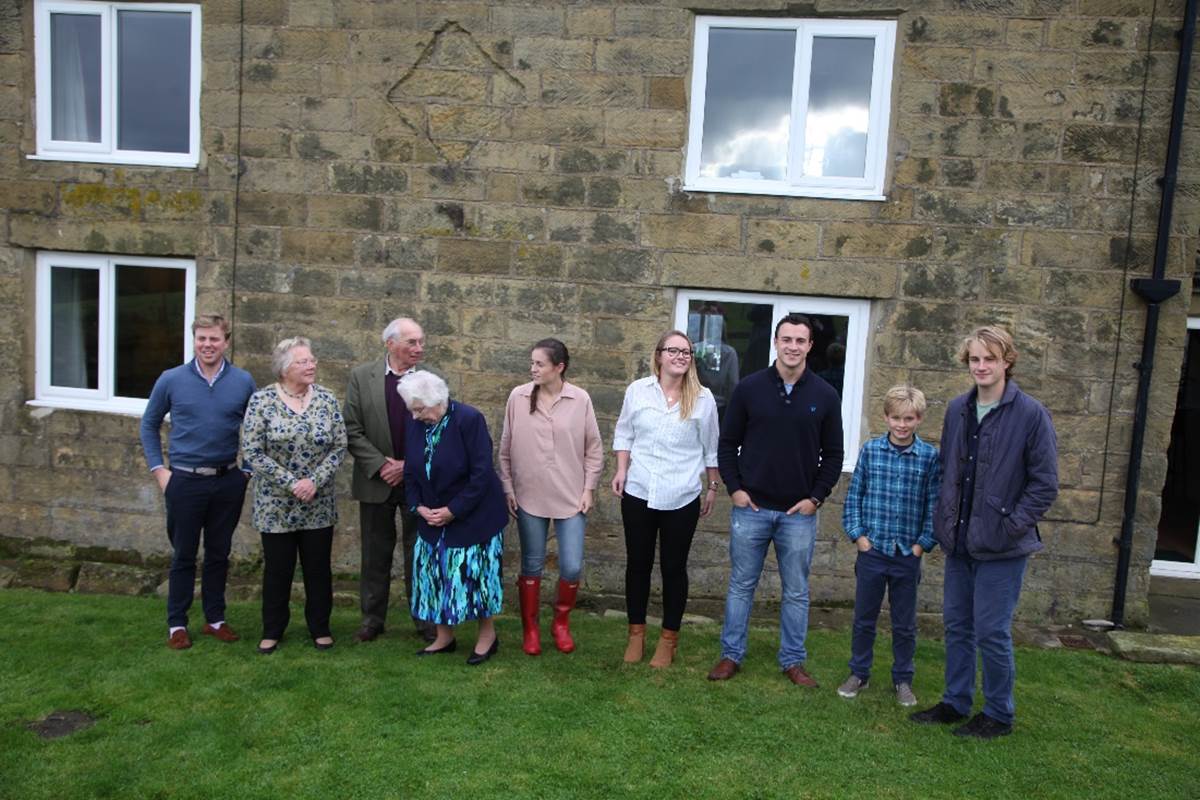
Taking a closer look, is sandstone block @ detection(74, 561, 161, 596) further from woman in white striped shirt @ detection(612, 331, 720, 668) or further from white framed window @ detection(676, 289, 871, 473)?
white framed window @ detection(676, 289, 871, 473)

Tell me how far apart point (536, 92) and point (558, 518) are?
2.95m

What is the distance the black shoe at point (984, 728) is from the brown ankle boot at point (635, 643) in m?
1.64

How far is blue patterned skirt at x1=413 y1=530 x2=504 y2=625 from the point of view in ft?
16.0

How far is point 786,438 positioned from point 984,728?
162 centimetres

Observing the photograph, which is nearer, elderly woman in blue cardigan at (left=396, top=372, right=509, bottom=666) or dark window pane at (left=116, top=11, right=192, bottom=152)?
elderly woman in blue cardigan at (left=396, top=372, right=509, bottom=666)

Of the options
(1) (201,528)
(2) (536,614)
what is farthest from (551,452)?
(1) (201,528)

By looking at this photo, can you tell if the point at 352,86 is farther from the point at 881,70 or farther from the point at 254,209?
the point at 881,70

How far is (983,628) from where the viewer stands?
4199 millimetres

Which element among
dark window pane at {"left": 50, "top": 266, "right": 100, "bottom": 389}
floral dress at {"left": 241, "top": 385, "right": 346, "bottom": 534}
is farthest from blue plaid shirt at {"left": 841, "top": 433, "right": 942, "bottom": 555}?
dark window pane at {"left": 50, "top": 266, "right": 100, "bottom": 389}

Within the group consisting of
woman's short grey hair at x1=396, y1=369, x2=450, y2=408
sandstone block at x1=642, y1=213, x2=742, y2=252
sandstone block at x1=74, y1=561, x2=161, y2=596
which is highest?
sandstone block at x1=642, y1=213, x2=742, y2=252

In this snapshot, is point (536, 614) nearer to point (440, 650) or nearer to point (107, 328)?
point (440, 650)

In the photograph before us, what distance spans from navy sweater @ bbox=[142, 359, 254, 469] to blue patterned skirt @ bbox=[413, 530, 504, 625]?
1.20 meters

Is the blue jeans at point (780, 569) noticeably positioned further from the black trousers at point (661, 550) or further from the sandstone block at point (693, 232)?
the sandstone block at point (693, 232)

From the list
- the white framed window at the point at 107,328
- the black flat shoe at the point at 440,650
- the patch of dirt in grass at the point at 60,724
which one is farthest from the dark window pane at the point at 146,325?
the black flat shoe at the point at 440,650
